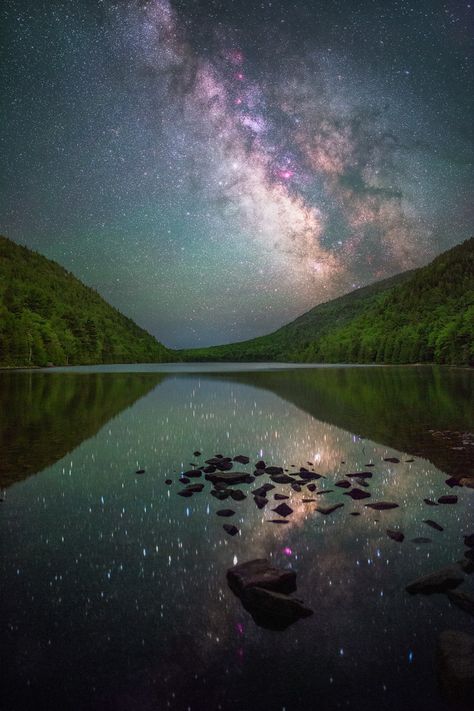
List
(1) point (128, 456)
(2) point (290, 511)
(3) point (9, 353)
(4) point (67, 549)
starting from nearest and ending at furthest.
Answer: (4) point (67, 549) → (2) point (290, 511) → (1) point (128, 456) → (3) point (9, 353)

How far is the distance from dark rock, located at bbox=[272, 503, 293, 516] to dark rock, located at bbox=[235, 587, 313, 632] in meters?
4.06

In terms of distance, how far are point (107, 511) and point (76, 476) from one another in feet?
11.7

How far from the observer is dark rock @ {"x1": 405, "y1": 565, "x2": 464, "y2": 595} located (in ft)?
23.0

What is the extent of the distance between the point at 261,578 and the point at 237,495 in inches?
201

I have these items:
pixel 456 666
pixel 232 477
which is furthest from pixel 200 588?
pixel 232 477

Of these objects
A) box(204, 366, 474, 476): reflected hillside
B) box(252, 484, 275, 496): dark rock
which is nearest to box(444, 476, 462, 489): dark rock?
box(204, 366, 474, 476): reflected hillside

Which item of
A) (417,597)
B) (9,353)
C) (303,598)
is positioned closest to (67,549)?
(303,598)

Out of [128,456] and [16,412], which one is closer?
[128,456]

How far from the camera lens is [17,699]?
4809 mm

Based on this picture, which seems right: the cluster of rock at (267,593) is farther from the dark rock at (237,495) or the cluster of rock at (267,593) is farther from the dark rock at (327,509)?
the dark rock at (237,495)

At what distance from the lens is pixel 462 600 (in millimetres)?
6562

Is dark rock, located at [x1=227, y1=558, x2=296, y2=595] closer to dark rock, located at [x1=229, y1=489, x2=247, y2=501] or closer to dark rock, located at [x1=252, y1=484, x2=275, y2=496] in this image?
dark rock, located at [x1=229, y1=489, x2=247, y2=501]

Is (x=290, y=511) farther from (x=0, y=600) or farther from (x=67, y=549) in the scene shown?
(x=0, y=600)

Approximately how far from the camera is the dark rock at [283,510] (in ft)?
35.1
